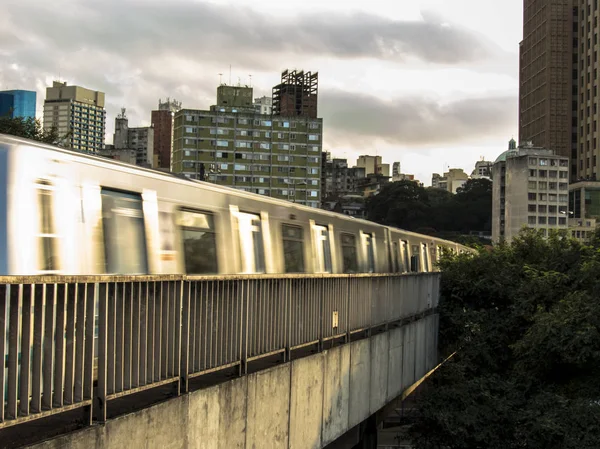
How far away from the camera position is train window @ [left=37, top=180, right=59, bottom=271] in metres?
8.20

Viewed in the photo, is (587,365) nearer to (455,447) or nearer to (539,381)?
(539,381)

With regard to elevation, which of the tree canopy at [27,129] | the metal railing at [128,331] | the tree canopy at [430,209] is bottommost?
the metal railing at [128,331]

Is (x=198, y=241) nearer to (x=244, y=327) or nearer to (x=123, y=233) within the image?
(x=123, y=233)

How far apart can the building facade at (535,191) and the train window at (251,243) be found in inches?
4060

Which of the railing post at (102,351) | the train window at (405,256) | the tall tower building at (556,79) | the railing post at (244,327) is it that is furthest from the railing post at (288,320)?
the tall tower building at (556,79)

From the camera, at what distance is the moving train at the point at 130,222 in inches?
315

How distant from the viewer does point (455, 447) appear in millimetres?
19641

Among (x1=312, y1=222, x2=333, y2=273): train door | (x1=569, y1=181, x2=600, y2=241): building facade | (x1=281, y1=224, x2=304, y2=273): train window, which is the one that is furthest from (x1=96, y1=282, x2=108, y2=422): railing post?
(x1=569, y1=181, x2=600, y2=241): building facade

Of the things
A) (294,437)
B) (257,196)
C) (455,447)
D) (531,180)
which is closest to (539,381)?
(455,447)

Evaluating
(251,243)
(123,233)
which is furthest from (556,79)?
(123,233)

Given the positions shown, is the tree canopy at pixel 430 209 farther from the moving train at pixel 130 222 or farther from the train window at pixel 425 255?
the moving train at pixel 130 222

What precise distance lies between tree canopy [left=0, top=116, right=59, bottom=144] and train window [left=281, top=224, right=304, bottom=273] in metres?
16.6

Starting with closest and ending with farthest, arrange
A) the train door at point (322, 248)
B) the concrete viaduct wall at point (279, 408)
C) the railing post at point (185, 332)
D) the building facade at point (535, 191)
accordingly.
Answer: the concrete viaduct wall at point (279, 408), the railing post at point (185, 332), the train door at point (322, 248), the building facade at point (535, 191)

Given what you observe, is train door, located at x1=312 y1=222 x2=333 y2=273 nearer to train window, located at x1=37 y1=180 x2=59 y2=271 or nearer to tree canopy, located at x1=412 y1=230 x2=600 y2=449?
tree canopy, located at x1=412 y1=230 x2=600 y2=449
